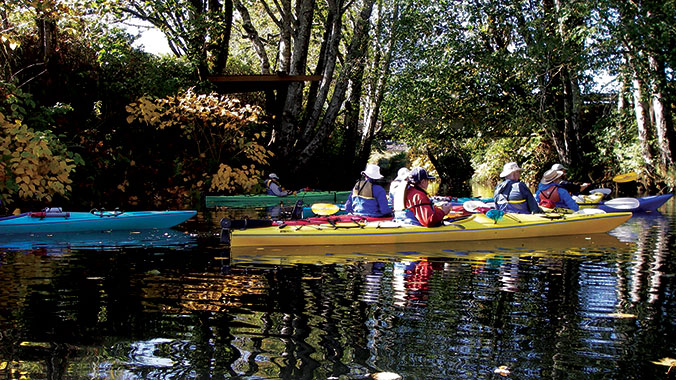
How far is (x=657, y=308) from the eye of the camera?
5824mm

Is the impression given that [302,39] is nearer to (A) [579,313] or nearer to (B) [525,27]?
(B) [525,27]

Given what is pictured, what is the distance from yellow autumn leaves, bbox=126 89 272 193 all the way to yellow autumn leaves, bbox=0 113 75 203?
5.09 meters

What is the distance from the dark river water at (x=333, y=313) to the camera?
418cm

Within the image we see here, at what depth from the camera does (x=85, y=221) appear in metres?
11.3

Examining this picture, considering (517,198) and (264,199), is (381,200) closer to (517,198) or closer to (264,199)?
(517,198)

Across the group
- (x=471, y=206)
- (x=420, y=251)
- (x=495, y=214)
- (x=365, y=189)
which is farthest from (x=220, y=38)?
(x=420, y=251)

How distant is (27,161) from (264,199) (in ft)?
24.7

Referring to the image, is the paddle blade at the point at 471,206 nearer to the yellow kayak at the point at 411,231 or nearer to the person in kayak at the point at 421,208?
the yellow kayak at the point at 411,231

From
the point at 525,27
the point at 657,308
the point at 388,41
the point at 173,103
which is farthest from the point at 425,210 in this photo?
the point at 388,41

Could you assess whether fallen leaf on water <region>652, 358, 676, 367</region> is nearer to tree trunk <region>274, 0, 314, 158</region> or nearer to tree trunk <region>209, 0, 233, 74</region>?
tree trunk <region>209, 0, 233, 74</region>

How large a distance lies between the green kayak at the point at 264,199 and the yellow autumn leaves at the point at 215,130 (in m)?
1.40

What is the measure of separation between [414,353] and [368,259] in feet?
14.4

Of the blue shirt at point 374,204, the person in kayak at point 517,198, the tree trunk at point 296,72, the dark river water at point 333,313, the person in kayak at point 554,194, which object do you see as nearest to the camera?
the dark river water at point 333,313

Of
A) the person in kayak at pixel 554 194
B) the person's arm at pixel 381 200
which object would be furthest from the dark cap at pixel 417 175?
the person in kayak at pixel 554 194
